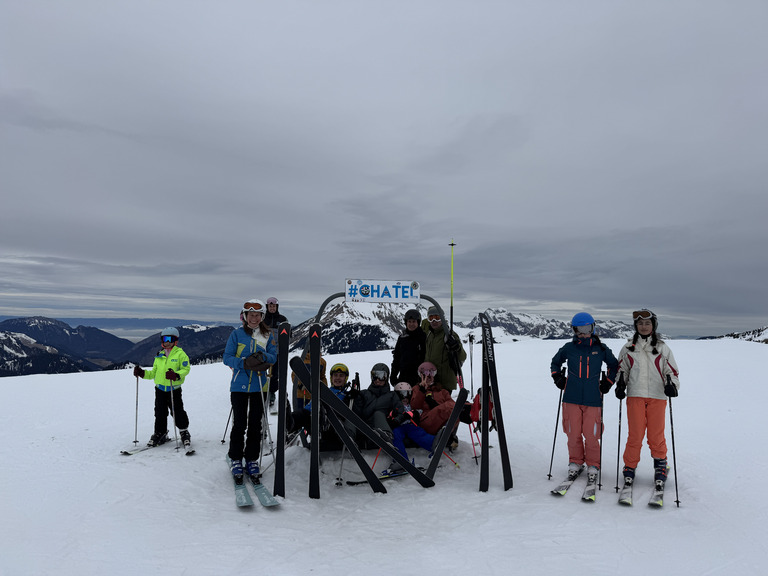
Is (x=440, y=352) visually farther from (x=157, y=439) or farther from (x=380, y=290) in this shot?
(x=157, y=439)

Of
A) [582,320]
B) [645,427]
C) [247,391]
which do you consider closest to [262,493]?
[247,391]

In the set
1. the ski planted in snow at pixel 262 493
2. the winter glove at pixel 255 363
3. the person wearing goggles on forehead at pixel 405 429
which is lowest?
the ski planted in snow at pixel 262 493

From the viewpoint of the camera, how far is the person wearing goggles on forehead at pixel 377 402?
632cm

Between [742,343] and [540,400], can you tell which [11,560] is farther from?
[742,343]

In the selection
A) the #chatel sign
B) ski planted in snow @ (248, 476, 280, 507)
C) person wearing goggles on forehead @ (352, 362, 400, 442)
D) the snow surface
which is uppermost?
the #chatel sign

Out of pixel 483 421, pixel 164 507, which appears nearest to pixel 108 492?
pixel 164 507

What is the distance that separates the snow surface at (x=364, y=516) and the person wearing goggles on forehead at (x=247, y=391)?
0.47m

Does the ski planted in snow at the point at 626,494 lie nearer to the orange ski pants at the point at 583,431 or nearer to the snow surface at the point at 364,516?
the snow surface at the point at 364,516

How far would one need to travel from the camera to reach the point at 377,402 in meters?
6.55

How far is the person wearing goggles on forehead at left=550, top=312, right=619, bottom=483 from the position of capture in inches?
233

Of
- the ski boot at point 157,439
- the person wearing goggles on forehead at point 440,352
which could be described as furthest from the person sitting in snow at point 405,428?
the ski boot at point 157,439

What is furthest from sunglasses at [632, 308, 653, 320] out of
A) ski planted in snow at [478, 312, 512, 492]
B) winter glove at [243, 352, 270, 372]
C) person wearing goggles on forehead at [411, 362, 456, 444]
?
winter glove at [243, 352, 270, 372]

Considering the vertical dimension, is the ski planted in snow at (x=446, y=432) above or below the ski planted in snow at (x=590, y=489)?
above

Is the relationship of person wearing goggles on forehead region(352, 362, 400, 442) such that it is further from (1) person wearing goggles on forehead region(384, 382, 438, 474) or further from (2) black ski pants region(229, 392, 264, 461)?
(2) black ski pants region(229, 392, 264, 461)
